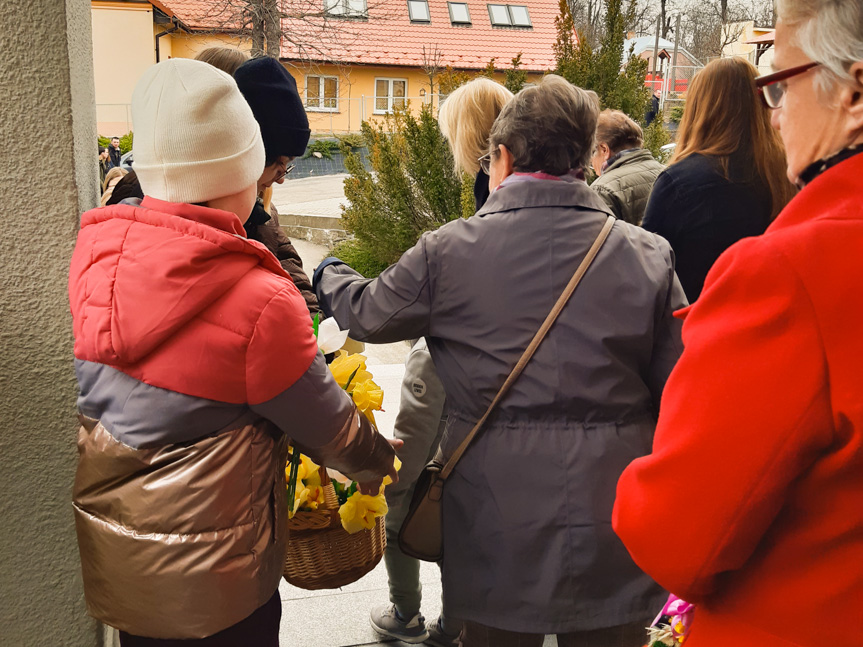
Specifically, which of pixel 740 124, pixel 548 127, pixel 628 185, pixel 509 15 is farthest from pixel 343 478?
pixel 509 15

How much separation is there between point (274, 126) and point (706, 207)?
1702 millimetres

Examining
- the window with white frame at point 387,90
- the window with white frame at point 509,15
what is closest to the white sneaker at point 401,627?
the window with white frame at point 387,90

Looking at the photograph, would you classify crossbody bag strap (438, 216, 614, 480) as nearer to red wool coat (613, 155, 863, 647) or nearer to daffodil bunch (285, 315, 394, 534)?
daffodil bunch (285, 315, 394, 534)

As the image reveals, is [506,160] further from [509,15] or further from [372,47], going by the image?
[509,15]

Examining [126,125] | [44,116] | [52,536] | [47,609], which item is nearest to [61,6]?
[44,116]

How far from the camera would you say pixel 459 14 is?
32156 millimetres

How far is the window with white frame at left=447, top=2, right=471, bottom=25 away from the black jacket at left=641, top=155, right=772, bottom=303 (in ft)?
101

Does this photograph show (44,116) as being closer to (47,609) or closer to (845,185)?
(47,609)

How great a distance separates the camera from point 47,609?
2.43 m

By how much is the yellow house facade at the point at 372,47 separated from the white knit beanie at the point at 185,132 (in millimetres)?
25817

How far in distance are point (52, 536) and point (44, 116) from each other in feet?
3.86

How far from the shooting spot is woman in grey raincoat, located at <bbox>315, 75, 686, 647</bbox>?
2.01 metres

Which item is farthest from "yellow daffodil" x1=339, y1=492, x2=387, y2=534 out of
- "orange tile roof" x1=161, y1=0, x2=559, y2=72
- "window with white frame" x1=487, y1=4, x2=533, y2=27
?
"window with white frame" x1=487, y1=4, x2=533, y2=27

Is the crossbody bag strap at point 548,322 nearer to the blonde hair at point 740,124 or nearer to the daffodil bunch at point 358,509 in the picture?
the daffodil bunch at point 358,509
